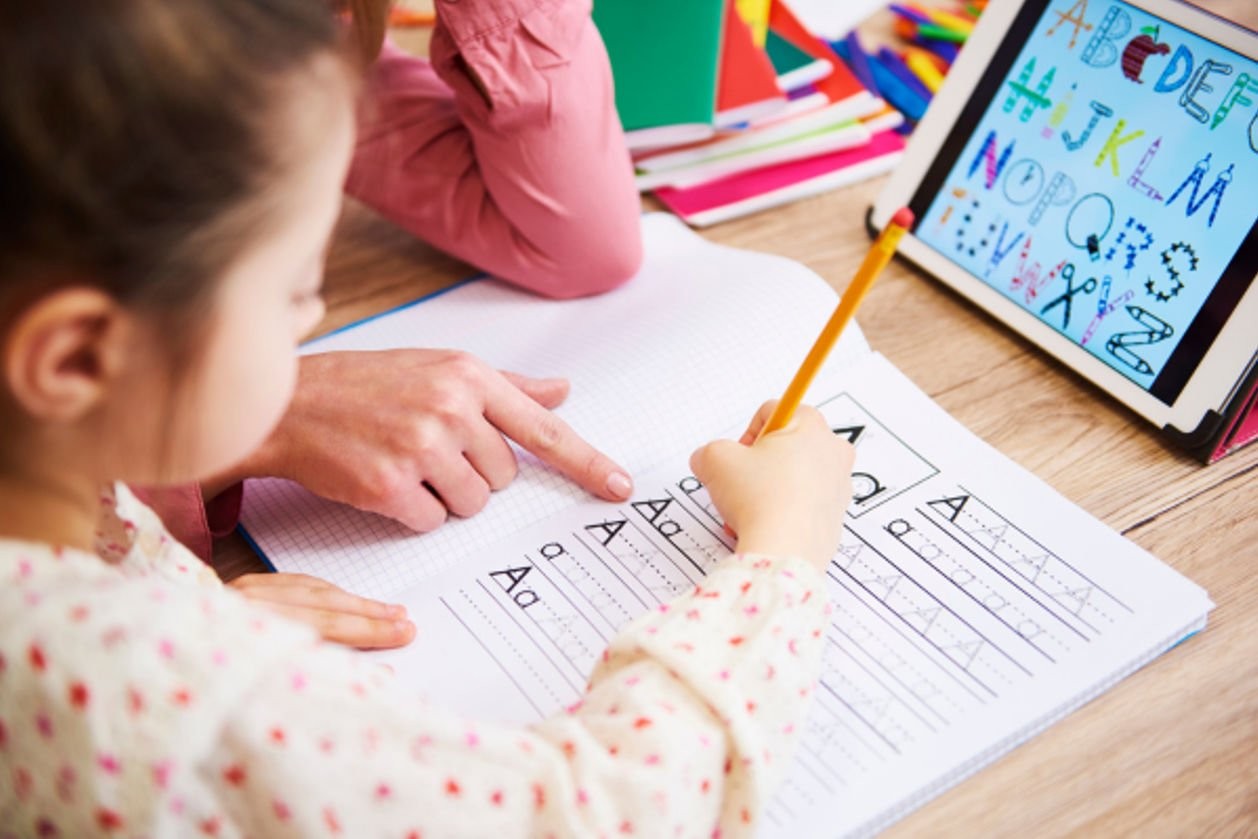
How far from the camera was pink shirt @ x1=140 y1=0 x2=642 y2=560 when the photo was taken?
811 millimetres

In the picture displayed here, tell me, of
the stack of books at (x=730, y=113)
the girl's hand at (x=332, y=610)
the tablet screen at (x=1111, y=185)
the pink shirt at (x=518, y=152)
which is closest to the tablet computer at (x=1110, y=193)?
the tablet screen at (x=1111, y=185)

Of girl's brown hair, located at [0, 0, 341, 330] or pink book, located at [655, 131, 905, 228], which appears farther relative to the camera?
pink book, located at [655, 131, 905, 228]

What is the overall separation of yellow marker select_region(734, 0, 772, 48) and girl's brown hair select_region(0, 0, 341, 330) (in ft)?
2.19

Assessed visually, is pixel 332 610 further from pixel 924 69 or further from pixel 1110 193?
pixel 924 69

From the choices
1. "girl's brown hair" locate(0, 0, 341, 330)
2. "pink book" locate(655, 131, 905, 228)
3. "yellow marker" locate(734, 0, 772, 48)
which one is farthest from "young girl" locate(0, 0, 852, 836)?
"yellow marker" locate(734, 0, 772, 48)

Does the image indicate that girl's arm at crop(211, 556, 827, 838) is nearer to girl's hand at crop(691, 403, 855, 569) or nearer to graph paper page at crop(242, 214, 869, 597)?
girl's hand at crop(691, 403, 855, 569)

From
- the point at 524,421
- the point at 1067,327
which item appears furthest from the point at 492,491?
the point at 1067,327

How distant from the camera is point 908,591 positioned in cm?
61

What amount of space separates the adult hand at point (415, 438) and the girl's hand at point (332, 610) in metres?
0.06

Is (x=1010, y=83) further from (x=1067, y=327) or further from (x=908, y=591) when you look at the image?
(x=908, y=591)

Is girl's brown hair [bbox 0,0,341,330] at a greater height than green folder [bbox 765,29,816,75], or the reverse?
girl's brown hair [bbox 0,0,341,330]

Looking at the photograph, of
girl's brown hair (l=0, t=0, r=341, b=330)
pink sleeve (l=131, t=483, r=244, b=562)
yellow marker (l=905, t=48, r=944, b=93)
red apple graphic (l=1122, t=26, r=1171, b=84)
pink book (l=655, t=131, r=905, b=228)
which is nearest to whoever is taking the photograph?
girl's brown hair (l=0, t=0, r=341, b=330)

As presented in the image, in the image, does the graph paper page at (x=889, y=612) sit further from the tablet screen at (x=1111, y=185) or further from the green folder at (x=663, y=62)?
the green folder at (x=663, y=62)

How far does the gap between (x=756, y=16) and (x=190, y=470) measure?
0.72m
